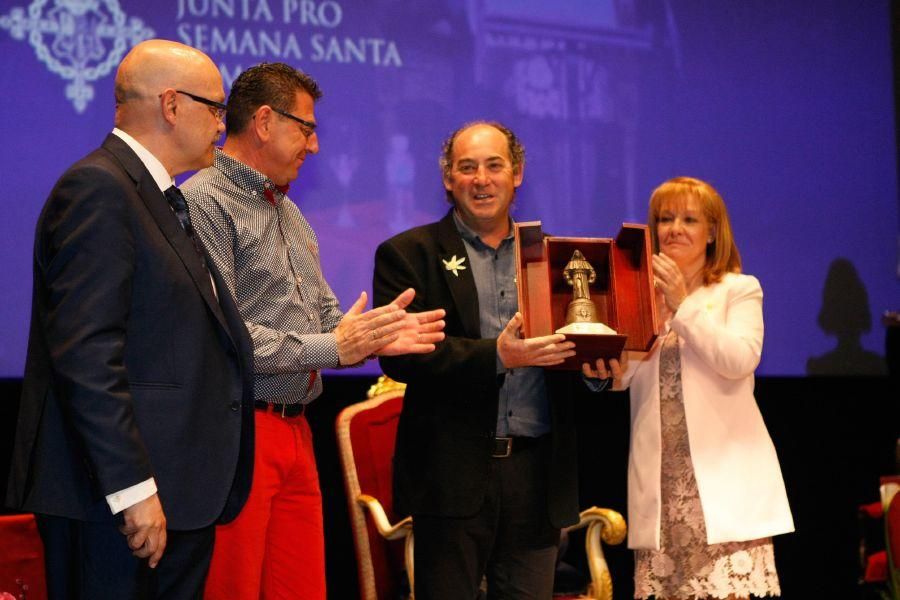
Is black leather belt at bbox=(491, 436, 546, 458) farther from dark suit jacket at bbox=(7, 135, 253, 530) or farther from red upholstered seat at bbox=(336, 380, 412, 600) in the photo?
dark suit jacket at bbox=(7, 135, 253, 530)

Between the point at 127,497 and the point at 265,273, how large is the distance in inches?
34.3

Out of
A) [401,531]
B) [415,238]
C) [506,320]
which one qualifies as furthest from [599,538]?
[415,238]

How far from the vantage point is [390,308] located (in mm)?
2529

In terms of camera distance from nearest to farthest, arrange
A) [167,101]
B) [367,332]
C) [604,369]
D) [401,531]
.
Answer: [167,101]
[367,332]
[604,369]
[401,531]

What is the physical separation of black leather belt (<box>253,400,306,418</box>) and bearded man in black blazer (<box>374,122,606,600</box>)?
0.32m

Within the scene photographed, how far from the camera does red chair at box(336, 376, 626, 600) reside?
11.4ft

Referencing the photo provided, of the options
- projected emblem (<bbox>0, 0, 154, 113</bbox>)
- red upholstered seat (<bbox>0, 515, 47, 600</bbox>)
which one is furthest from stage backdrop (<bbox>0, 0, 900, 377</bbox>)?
red upholstered seat (<bbox>0, 515, 47, 600</bbox>)

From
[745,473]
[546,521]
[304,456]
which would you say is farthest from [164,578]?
[745,473]

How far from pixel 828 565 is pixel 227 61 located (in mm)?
3596

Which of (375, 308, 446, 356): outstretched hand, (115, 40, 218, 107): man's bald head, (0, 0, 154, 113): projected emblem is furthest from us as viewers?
(0, 0, 154, 113): projected emblem

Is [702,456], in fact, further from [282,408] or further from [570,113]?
[570,113]

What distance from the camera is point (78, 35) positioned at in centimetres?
380

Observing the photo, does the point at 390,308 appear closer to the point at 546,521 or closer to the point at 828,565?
the point at 546,521

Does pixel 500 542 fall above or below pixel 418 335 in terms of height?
below
